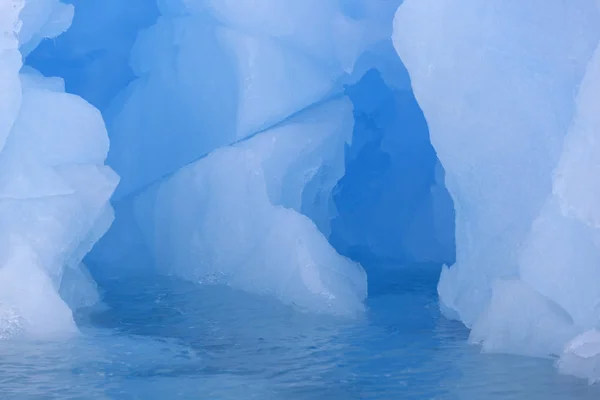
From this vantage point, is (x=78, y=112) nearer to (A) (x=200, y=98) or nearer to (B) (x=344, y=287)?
(A) (x=200, y=98)

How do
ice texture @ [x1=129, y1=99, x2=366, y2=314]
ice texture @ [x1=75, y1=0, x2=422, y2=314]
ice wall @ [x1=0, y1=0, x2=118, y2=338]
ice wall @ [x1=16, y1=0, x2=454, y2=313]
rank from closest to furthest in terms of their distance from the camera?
ice wall @ [x1=0, y1=0, x2=118, y2=338], ice texture @ [x1=129, y1=99, x2=366, y2=314], ice texture @ [x1=75, y1=0, x2=422, y2=314], ice wall @ [x1=16, y1=0, x2=454, y2=313]

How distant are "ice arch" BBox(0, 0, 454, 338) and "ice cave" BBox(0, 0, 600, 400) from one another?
2 centimetres

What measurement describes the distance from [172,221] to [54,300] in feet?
7.71

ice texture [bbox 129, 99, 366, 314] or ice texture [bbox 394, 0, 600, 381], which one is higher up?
ice texture [bbox 394, 0, 600, 381]

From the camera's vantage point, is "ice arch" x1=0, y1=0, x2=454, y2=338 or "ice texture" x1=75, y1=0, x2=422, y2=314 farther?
"ice texture" x1=75, y1=0, x2=422, y2=314

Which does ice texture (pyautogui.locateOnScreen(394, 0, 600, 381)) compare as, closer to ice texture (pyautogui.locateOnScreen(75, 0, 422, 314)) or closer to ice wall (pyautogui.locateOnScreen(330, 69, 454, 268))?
ice texture (pyautogui.locateOnScreen(75, 0, 422, 314))

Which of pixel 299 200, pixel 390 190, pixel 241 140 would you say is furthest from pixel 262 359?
pixel 390 190

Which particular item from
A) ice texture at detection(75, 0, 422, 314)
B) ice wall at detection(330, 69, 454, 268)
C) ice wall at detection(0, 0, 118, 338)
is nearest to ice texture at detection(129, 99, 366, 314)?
ice texture at detection(75, 0, 422, 314)

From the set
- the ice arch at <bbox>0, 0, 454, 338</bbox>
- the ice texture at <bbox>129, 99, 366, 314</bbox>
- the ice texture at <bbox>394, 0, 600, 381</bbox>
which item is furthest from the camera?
the ice texture at <bbox>129, 99, 366, 314</bbox>

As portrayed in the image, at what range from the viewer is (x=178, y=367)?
5160 millimetres

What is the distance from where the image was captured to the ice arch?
22.4ft

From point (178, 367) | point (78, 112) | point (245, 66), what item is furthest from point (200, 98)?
point (178, 367)

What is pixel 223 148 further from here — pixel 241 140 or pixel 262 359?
pixel 262 359

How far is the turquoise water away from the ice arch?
411mm
